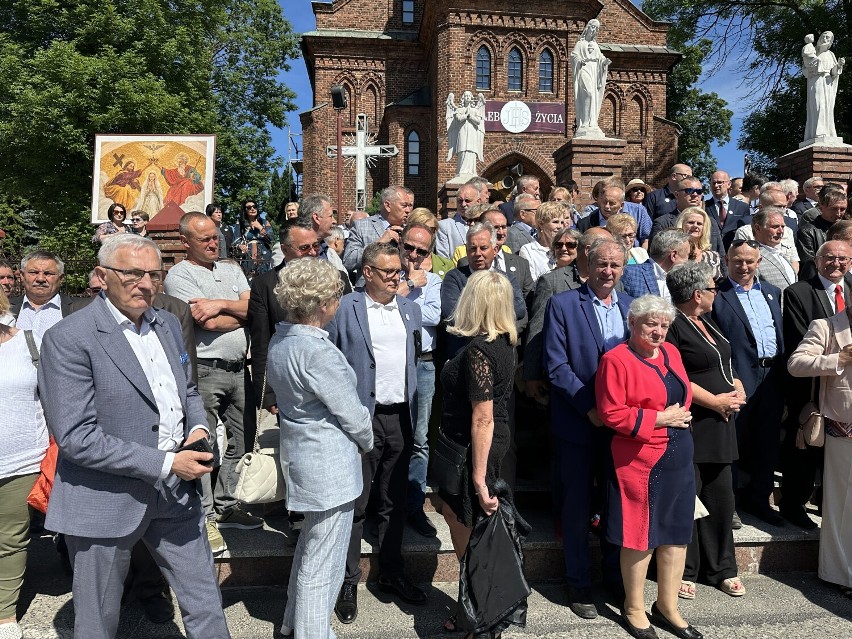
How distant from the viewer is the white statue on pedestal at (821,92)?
11.0 m

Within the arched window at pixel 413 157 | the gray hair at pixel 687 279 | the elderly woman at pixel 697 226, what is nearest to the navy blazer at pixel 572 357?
the gray hair at pixel 687 279

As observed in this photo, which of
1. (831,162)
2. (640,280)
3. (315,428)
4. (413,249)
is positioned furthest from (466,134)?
(315,428)

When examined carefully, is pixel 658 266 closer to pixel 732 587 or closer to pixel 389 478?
pixel 732 587

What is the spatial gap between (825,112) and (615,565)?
10.2 metres

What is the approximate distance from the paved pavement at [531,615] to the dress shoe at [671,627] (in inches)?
1.9

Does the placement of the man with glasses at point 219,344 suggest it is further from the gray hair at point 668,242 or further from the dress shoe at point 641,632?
the gray hair at point 668,242

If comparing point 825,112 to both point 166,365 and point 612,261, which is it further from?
point 166,365

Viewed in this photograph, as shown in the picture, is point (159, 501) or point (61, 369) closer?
point (61, 369)

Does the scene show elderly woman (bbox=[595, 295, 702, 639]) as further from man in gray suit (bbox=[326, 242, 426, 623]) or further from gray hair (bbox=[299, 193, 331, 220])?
gray hair (bbox=[299, 193, 331, 220])

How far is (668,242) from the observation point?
488 centimetres

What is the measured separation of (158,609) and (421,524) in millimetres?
1676

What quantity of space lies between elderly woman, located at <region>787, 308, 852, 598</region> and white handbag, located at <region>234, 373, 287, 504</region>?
10.9ft

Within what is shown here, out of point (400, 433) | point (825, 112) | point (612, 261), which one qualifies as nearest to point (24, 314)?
point (400, 433)

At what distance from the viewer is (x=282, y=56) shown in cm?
2967
